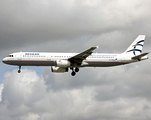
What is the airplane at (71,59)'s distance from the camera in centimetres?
7800

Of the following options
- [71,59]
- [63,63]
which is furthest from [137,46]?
[63,63]

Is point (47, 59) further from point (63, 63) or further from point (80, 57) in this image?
point (80, 57)

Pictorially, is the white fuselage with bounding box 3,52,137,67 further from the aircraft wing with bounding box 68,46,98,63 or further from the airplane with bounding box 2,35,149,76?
Result: the aircraft wing with bounding box 68,46,98,63

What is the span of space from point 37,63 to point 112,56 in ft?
62.9

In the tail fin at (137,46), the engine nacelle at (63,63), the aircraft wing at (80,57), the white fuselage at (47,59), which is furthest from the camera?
the tail fin at (137,46)

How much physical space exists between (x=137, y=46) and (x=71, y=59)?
802 inches

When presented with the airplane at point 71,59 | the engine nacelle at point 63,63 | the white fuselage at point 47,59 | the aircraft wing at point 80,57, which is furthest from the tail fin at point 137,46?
the engine nacelle at point 63,63

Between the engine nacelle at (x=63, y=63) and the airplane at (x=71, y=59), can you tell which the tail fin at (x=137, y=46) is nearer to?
the airplane at (x=71, y=59)

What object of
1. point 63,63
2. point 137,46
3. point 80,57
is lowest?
point 63,63

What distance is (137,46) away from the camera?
293 ft

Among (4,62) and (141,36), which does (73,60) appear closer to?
(4,62)

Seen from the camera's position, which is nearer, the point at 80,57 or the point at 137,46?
the point at 80,57

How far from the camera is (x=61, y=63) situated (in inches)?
3083

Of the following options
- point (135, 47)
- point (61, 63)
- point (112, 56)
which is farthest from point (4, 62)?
point (135, 47)
